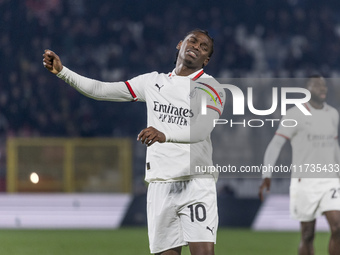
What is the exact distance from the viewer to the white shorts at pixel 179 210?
4.93 meters

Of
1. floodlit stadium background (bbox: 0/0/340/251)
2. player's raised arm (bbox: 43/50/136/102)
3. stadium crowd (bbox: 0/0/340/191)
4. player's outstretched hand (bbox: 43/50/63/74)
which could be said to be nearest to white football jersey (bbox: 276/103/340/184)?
player's raised arm (bbox: 43/50/136/102)

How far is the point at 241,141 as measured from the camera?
14234mm

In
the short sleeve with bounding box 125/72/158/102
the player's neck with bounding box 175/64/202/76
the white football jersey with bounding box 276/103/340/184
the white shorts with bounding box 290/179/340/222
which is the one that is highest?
the player's neck with bounding box 175/64/202/76

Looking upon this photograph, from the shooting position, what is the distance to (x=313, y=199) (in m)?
7.36

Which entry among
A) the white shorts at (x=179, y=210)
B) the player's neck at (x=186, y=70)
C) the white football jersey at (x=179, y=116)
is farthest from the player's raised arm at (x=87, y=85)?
the white shorts at (x=179, y=210)

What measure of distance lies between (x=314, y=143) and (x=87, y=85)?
10.2 ft

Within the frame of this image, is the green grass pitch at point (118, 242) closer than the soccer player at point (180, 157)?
No

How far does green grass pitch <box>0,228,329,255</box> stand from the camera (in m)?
9.96

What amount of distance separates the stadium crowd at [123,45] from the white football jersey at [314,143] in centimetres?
913

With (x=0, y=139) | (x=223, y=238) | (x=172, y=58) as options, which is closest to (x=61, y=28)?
(x=172, y=58)

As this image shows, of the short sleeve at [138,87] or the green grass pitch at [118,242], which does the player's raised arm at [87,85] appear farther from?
the green grass pitch at [118,242]

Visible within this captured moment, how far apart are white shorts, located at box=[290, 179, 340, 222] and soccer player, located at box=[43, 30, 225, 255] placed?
250 centimetres

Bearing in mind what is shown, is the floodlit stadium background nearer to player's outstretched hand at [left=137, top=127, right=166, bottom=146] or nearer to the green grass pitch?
the green grass pitch

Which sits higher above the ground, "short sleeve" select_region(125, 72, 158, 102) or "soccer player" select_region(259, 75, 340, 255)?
"short sleeve" select_region(125, 72, 158, 102)
